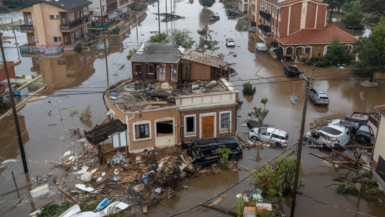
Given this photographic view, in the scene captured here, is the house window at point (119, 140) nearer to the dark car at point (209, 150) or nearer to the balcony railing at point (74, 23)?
the dark car at point (209, 150)

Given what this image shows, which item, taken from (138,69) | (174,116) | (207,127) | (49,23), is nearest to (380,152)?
(207,127)

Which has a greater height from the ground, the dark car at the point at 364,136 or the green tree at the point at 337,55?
the green tree at the point at 337,55

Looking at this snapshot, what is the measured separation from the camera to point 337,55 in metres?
42.3

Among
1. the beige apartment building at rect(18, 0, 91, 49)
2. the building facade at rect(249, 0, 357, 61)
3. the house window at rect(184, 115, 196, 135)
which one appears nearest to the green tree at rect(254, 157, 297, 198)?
the house window at rect(184, 115, 196, 135)

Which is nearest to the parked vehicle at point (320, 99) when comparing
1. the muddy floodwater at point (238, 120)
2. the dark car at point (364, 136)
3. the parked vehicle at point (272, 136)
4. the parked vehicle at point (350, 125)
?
the muddy floodwater at point (238, 120)

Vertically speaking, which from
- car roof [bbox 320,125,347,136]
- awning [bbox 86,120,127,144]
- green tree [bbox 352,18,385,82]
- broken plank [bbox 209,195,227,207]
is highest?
green tree [bbox 352,18,385,82]

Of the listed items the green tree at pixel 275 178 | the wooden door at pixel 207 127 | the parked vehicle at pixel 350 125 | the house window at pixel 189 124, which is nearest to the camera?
the green tree at pixel 275 178

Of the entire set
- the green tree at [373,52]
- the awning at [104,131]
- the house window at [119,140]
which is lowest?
the house window at [119,140]

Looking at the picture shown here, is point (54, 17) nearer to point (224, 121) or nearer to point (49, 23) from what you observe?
point (49, 23)

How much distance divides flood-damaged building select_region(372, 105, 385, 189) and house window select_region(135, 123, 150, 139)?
1331cm

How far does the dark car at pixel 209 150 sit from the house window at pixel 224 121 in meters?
1.26

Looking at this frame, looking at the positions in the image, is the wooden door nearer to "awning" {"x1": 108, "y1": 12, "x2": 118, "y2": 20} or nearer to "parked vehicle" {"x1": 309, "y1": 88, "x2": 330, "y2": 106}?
"parked vehicle" {"x1": 309, "y1": 88, "x2": 330, "y2": 106}

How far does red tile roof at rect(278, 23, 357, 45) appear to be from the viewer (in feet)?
146

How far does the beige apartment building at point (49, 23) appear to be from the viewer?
5209cm
